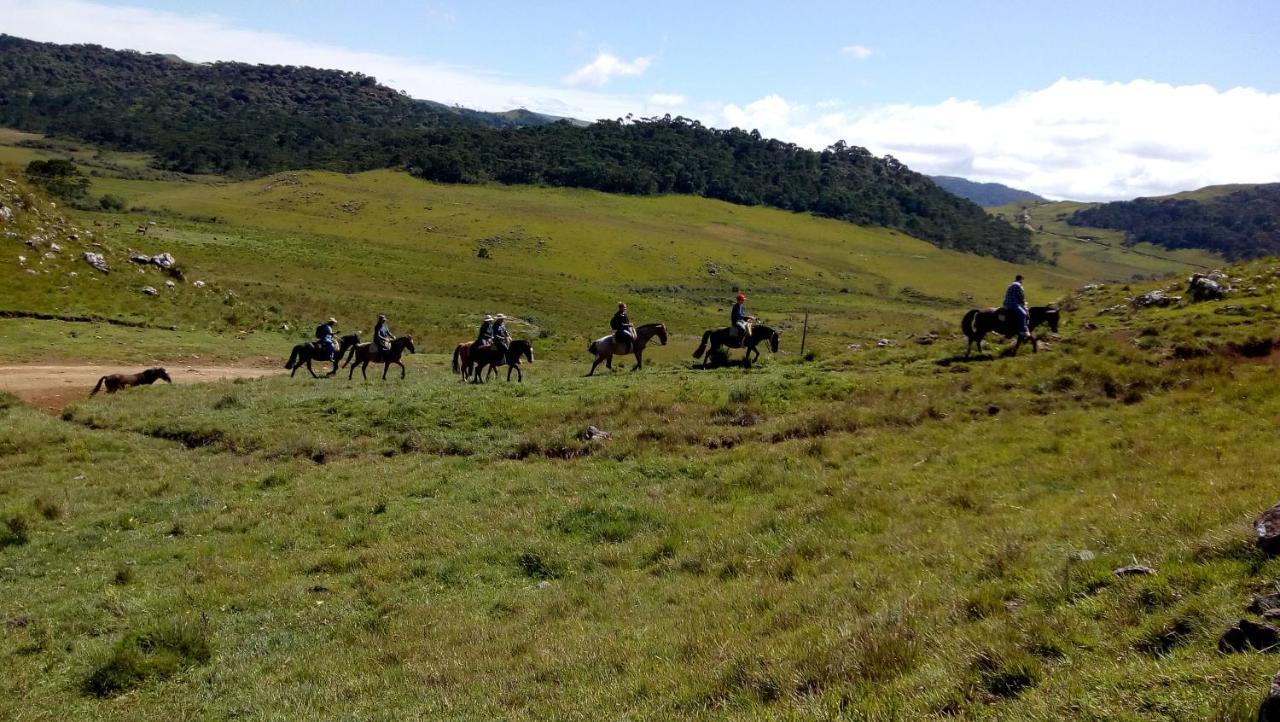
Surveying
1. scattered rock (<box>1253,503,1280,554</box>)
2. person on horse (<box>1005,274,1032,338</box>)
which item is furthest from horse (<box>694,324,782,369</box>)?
scattered rock (<box>1253,503,1280,554</box>)

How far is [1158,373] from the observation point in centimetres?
1761

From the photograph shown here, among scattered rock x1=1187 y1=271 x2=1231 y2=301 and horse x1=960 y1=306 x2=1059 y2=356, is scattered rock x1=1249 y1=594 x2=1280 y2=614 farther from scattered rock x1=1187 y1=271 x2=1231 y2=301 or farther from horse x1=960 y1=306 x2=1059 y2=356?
scattered rock x1=1187 y1=271 x2=1231 y2=301

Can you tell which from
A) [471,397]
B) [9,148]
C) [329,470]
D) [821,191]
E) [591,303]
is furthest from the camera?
[821,191]

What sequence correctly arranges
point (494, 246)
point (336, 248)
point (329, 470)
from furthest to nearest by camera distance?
point (494, 246) < point (336, 248) < point (329, 470)

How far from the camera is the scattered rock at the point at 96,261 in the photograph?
39.5 m

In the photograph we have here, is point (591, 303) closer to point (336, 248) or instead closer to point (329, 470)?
point (336, 248)

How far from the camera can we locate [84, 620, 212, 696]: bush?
8070 millimetres

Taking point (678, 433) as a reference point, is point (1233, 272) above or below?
above

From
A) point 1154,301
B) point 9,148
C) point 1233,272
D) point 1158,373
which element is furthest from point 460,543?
point 9,148

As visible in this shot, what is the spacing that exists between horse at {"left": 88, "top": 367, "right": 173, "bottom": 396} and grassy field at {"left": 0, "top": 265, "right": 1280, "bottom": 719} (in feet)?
13.5

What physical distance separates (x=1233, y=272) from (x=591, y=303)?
4700 centimetres

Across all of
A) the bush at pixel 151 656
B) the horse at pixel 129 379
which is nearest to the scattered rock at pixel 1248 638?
the bush at pixel 151 656

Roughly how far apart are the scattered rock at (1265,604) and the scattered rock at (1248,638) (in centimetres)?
33

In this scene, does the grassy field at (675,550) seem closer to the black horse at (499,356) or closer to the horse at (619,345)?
the black horse at (499,356)
